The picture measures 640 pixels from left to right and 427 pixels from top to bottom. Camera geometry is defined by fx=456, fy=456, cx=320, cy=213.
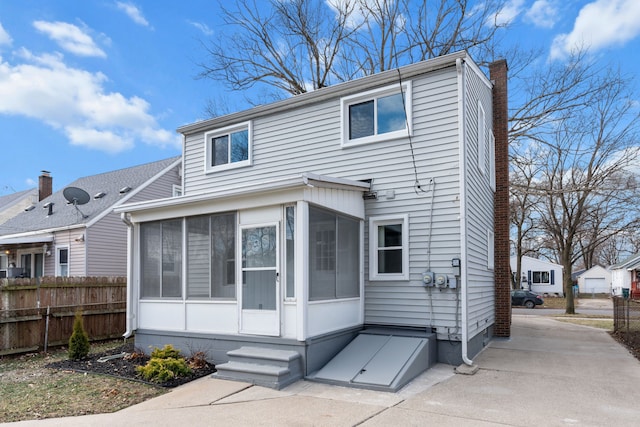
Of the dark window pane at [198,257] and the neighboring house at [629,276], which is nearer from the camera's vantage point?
the dark window pane at [198,257]

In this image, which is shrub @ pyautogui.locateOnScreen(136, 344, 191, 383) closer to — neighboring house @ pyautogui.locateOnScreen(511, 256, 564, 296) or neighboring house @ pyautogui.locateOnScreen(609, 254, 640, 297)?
neighboring house @ pyautogui.locateOnScreen(609, 254, 640, 297)

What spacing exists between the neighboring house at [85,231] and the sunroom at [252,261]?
9.19m

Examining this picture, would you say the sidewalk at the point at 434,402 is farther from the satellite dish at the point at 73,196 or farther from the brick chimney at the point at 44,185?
the brick chimney at the point at 44,185

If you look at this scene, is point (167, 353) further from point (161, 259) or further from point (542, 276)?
point (542, 276)

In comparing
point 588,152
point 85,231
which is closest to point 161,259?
point 85,231

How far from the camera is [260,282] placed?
7.72 m

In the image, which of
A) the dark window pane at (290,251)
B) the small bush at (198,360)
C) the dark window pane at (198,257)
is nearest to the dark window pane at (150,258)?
the dark window pane at (198,257)

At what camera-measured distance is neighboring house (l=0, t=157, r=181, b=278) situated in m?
17.1

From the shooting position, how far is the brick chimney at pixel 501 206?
11523 mm

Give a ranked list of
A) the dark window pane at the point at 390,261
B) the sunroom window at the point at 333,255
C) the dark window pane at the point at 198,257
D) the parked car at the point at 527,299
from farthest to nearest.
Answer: the parked car at the point at 527,299, the dark window pane at the point at 390,261, the dark window pane at the point at 198,257, the sunroom window at the point at 333,255

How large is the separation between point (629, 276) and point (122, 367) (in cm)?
3976

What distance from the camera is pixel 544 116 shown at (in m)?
17.2

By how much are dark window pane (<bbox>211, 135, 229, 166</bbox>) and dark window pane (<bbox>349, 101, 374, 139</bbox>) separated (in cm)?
372

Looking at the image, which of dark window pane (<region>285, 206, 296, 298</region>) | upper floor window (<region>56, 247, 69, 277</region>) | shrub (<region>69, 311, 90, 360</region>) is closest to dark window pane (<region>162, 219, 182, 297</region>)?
shrub (<region>69, 311, 90, 360</region>)
